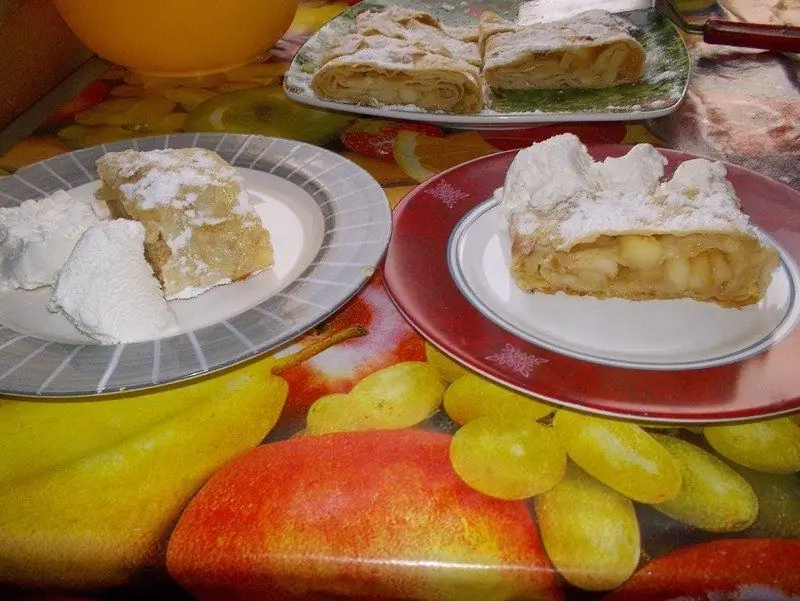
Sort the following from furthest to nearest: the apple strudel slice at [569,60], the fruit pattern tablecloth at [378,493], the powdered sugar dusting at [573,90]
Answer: the apple strudel slice at [569,60] → the powdered sugar dusting at [573,90] → the fruit pattern tablecloth at [378,493]

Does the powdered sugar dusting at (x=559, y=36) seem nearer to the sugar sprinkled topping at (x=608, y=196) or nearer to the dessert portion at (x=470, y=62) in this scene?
the dessert portion at (x=470, y=62)

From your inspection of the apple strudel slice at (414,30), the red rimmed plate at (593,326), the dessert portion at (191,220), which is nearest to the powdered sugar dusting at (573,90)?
the apple strudel slice at (414,30)

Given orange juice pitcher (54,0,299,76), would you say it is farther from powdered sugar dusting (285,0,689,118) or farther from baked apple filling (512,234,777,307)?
baked apple filling (512,234,777,307)

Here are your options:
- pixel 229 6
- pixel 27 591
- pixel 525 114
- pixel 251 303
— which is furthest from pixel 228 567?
pixel 229 6

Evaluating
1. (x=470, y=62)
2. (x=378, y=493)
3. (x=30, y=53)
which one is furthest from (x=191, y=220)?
(x=30, y=53)

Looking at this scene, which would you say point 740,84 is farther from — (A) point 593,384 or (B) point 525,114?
(A) point 593,384

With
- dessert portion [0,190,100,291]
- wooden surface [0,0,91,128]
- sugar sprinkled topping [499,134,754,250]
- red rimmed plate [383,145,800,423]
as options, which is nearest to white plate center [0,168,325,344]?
dessert portion [0,190,100,291]
